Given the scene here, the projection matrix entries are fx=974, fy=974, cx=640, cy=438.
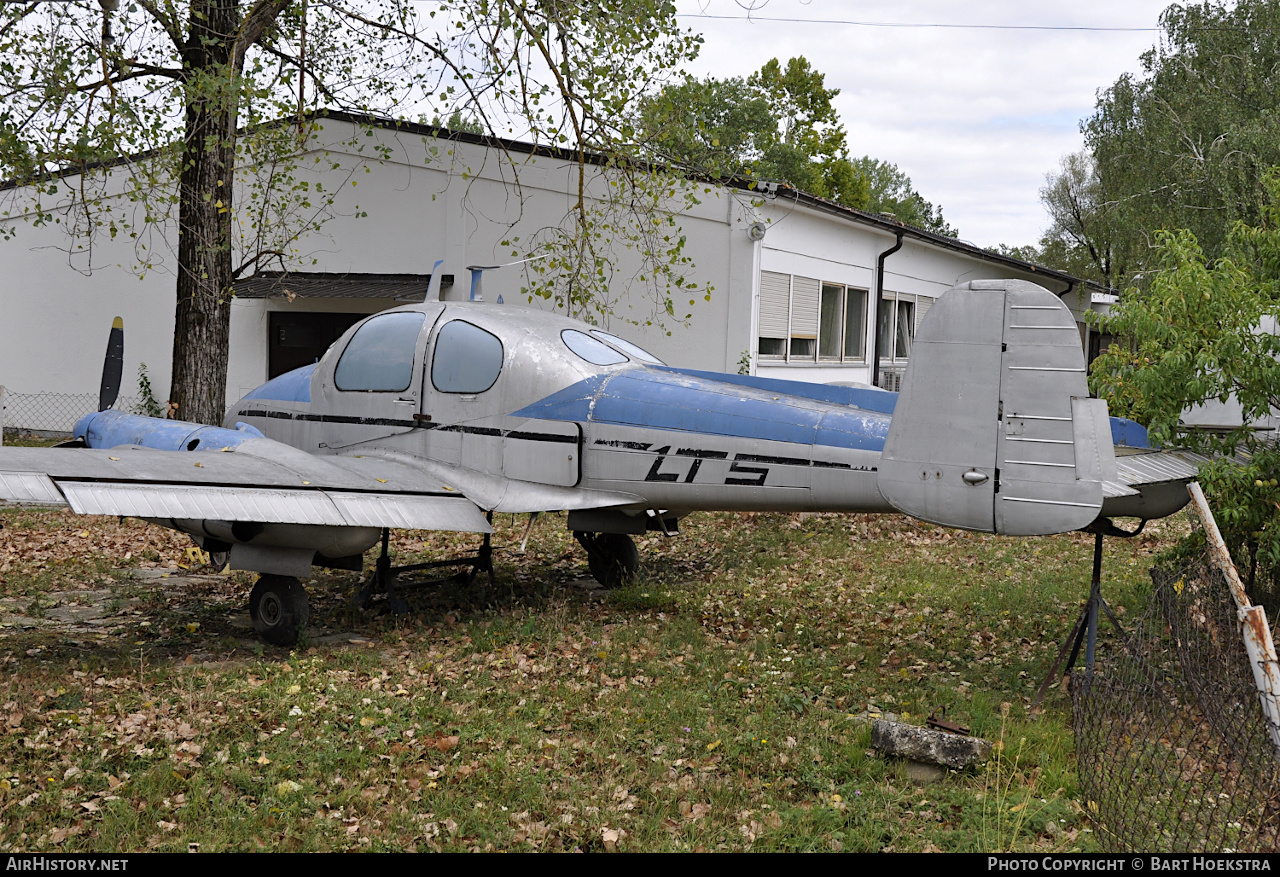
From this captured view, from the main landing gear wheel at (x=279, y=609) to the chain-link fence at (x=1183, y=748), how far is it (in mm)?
5370

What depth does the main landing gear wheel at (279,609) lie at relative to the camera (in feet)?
24.1

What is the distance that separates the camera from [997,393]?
5574 millimetres

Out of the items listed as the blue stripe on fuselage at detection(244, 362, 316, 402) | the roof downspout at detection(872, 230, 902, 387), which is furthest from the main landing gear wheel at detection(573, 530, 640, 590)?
the roof downspout at detection(872, 230, 902, 387)

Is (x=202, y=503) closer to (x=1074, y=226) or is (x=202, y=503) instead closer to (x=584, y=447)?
(x=584, y=447)

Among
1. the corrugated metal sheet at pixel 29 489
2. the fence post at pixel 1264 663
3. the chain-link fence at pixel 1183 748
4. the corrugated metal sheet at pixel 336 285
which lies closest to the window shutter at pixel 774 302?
the corrugated metal sheet at pixel 336 285

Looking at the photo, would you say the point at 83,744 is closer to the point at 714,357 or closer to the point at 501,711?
the point at 501,711

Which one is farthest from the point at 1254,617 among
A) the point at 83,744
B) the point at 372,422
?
the point at 372,422

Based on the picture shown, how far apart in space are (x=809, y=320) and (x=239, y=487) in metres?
12.9

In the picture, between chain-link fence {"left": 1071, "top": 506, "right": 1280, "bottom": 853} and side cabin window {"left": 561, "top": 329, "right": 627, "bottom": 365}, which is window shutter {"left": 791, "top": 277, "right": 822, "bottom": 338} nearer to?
side cabin window {"left": 561, "top": 329, "right": 627, "bottom": 365}

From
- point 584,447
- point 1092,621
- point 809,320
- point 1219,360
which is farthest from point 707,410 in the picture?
point 809,320

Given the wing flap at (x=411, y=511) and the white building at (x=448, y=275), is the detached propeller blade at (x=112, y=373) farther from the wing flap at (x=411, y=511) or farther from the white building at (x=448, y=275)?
the wing flap at (x=411, y=511)

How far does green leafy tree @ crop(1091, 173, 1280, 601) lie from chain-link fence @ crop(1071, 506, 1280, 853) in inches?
22.0

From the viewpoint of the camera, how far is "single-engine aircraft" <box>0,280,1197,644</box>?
5.52 meters

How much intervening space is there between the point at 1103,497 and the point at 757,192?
1108 cm
